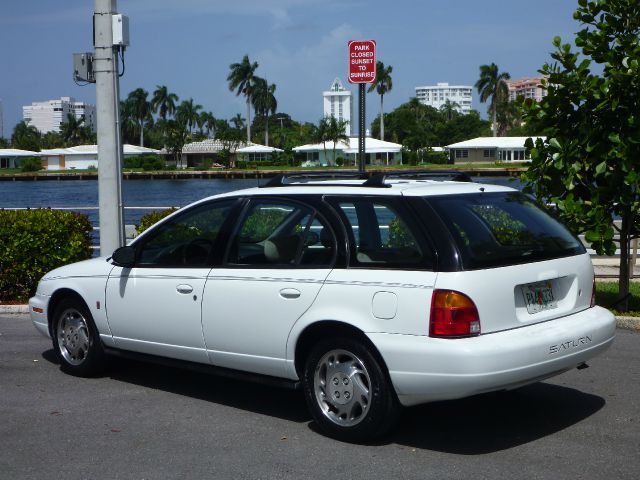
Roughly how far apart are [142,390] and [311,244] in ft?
7.19

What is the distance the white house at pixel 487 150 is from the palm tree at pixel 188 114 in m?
41.7

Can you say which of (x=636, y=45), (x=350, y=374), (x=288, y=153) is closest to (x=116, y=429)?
(x=350, y=374)

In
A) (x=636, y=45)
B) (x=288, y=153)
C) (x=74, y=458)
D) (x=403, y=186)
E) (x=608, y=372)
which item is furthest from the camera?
(x=288, y=153)

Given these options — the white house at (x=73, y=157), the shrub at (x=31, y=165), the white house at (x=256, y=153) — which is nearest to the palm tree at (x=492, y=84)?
the white house at (x=256, y=153)

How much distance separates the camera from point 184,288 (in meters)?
6.88

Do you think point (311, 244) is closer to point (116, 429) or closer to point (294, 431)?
point (294, 431)

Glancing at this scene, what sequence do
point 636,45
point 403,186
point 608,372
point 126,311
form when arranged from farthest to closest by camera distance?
point 636,45, point 608,372, point 126,311, point 403,186

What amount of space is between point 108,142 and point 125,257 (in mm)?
5010

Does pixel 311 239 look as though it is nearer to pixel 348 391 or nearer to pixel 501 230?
pixel 348 391

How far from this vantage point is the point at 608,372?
25.7 ft

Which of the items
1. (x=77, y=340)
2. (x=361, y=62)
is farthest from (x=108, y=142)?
(x=77, y=340)

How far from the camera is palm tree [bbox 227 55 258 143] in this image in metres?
134

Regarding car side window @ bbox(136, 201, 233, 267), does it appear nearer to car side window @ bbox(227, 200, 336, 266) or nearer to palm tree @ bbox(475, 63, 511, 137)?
car side window @ bbox(227, 200, 336, 266)

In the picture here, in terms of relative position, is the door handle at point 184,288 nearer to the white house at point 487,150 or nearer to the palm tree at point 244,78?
the white house at point 487,150
